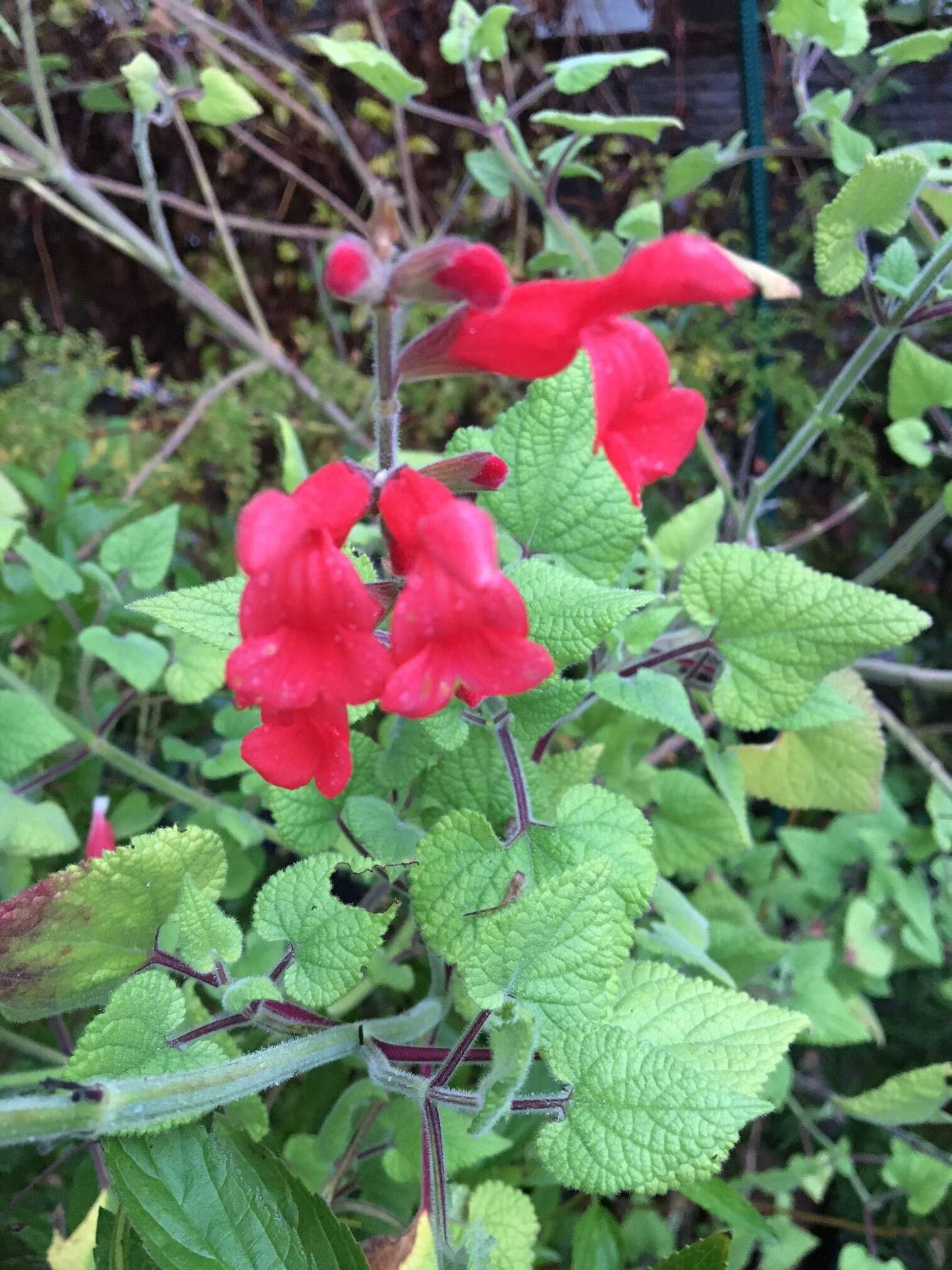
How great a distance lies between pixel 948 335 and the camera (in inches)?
50.4

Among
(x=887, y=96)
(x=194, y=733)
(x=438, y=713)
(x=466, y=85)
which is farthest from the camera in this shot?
(x=466, y=85)

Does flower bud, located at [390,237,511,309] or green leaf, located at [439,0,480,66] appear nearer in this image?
flower bud, located at [390,237,511,309]

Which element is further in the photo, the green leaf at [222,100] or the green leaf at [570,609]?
the green leaf at [222,100]

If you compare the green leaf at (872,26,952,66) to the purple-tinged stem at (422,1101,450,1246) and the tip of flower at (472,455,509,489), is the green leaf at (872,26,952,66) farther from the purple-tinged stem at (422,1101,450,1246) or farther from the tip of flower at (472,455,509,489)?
the purple-tinged stem at (422,1101,450,1246)

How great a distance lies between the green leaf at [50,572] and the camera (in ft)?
2.46

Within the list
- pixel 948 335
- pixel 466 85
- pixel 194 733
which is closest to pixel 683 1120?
pixel 194 733

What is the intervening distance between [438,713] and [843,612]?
246mm

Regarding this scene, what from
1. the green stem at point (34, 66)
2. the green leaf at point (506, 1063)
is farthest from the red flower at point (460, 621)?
the green stem at point (34, 66)

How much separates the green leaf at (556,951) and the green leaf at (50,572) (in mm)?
534

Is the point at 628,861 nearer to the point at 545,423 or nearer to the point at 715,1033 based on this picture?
the point at 715,1033

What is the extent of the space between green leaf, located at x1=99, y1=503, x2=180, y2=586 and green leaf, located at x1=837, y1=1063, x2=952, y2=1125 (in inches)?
30.6

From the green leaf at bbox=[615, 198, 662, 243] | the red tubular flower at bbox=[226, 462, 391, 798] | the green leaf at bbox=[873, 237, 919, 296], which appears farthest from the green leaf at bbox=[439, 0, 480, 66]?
the red tubular flower at bbox=[226, 462, 391, 798]

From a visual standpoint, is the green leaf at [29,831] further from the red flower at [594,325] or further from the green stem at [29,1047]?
the red flower at [594,325]

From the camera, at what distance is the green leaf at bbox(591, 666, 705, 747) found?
1.72ft
